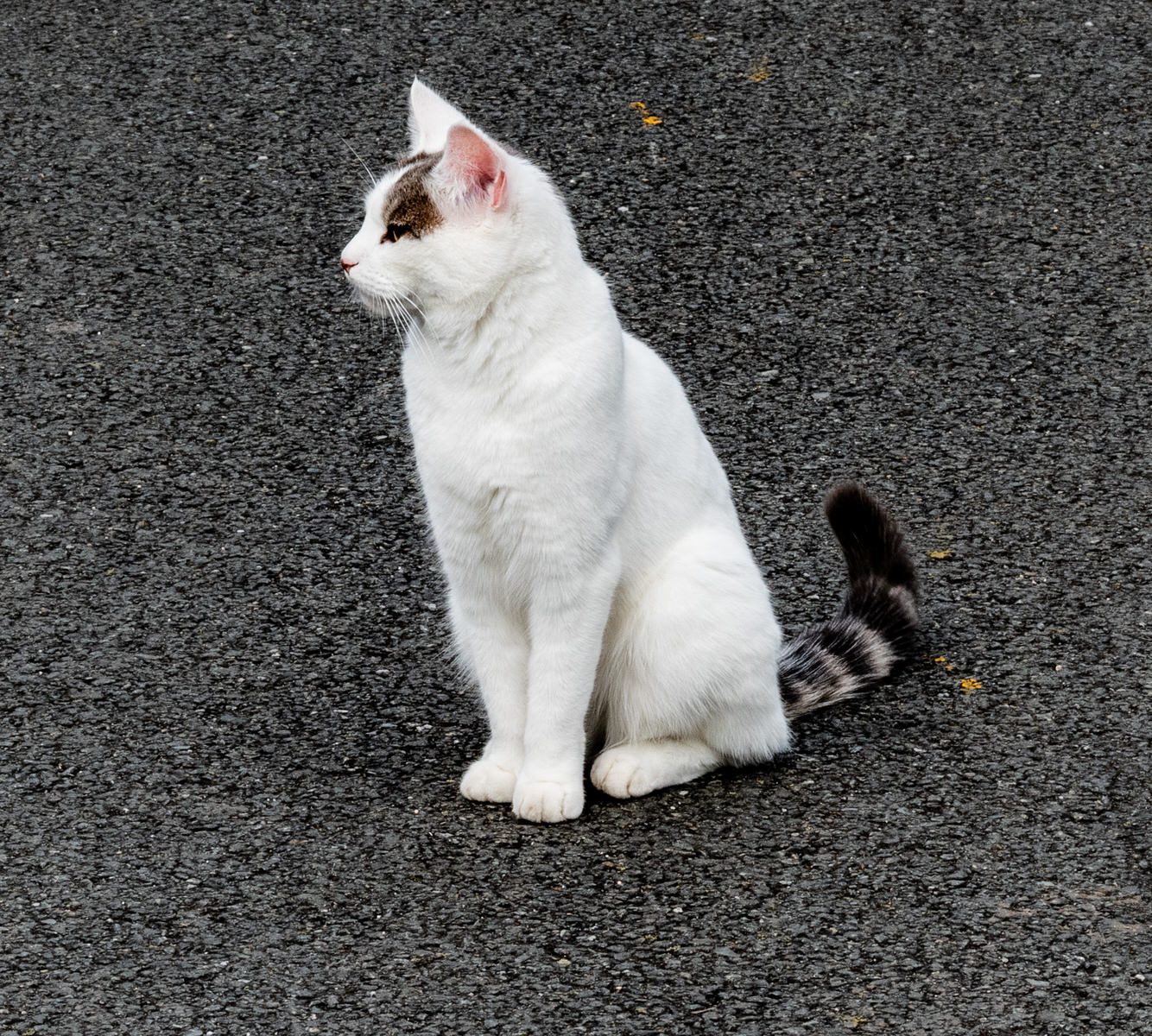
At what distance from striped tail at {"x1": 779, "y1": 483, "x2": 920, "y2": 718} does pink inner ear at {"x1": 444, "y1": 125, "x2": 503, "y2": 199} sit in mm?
1269

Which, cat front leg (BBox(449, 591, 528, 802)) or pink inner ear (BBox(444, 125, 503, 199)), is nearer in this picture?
pink inner ear (BBox(444, 125, 503, 199))

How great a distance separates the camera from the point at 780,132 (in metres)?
6.75

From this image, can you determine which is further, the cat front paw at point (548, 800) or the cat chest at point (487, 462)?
the cat front paw at point (548, 800)

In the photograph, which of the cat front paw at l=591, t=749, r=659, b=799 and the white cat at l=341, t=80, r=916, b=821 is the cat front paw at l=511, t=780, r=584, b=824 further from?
the cat front paw at l=591, t=749, r=659, b=799

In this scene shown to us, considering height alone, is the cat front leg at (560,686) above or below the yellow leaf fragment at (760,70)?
below

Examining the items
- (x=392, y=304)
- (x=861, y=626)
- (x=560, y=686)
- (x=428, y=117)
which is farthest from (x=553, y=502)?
(x=861, y=626)

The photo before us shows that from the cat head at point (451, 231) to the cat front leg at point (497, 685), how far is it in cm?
70

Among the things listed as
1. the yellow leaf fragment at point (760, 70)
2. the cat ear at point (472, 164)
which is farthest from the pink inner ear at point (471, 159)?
the yellow leaf fragment at point (760, 70)

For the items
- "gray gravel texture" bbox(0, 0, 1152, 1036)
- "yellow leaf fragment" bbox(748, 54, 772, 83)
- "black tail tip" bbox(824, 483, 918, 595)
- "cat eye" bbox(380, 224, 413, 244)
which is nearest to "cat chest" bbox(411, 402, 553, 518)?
"cat eye" bbox(380, 224, 413, 244)

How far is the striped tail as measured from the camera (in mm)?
3957

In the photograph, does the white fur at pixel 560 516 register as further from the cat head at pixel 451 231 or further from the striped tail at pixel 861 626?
the striped tail at pixel 861 626

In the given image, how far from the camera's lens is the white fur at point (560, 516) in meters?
3.29

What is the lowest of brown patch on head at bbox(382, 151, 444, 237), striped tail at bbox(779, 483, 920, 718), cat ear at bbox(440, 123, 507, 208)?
striped tail at bbox(779, 483, 920, 718)

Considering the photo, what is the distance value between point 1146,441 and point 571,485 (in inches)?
99.5
